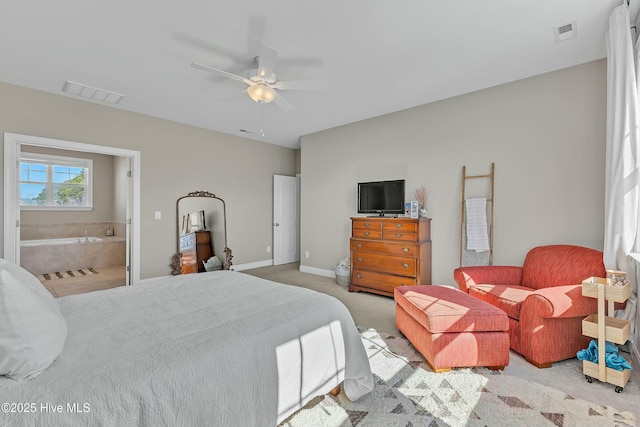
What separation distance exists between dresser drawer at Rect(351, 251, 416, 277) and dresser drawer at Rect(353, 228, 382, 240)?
244mm

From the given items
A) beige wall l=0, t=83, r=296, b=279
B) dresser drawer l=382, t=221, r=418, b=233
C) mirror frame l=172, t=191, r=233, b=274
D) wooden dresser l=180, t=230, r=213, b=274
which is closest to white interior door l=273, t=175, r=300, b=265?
beige wall l=0, t=83, r=296, b=279

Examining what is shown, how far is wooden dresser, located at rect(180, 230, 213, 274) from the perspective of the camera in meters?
4.91

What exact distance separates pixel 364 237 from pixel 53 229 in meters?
6.27

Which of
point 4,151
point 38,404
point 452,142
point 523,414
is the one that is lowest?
point 523,414

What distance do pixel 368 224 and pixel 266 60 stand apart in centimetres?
252

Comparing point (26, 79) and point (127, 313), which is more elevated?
point (26, 79)

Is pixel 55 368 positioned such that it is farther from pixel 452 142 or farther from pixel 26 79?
pixel 452 142

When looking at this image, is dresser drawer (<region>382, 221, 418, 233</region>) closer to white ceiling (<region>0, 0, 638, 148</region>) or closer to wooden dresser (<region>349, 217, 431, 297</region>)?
wooden dresser (<region>349, 217, 431, 297</region>)

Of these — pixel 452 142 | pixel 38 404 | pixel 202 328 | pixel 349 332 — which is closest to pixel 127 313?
pixel 202 328

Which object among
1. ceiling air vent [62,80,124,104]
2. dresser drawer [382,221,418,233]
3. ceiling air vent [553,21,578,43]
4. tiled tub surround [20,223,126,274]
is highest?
ceiling air vent [553,21,578,43]

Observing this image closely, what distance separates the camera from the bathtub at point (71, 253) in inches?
207

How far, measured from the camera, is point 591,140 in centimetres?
290

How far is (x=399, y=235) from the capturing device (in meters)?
3.87

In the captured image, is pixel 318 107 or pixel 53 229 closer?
pixel 318 107
